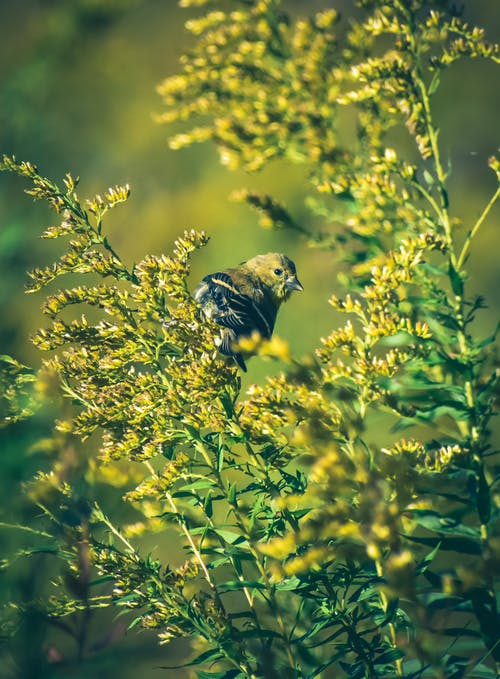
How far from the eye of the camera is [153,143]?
16.5 ft

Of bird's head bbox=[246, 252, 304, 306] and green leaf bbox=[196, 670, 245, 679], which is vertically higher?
bird's head bbox=[246, 252, 304, 306]

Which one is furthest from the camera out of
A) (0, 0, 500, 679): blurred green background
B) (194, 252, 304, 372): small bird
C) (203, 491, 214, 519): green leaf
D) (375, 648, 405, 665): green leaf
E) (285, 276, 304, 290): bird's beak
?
(0, 0, 500, 679): blurred green background

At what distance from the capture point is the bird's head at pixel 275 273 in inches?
99.7

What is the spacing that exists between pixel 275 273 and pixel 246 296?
50cm

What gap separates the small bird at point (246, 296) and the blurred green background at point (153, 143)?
0.88ft

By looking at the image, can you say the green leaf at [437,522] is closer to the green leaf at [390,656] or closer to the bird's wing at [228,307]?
the green leaf at [390,656]

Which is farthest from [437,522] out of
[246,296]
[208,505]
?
[246,296]

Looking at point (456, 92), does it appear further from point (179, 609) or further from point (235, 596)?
point (179, 609)

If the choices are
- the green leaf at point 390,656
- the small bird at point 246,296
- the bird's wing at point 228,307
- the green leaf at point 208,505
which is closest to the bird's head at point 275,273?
the small bird at point 246,296

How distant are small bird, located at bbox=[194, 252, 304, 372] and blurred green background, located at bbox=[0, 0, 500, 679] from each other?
269 mm

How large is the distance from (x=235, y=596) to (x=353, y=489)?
1.90 meters

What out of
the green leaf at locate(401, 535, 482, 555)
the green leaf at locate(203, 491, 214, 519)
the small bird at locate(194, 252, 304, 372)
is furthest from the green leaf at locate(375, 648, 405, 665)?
the small bird at locate(194, 252, 304, 372)

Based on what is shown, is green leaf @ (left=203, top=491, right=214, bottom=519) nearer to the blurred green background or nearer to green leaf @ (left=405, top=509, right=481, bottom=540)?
green leaf @ (left=405, top=509, right=481, bottom=540)

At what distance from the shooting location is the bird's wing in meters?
1.81
